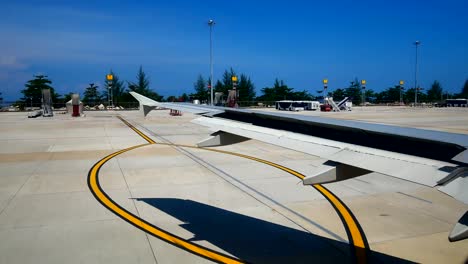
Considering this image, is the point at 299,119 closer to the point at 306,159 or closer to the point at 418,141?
the point at 418,141

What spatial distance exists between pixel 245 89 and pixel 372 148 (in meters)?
82.6

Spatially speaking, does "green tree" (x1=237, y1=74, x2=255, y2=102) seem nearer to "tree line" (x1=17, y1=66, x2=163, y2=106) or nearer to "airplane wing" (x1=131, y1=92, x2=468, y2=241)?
"tree line" (x1=17, y1=66, x2=163, y2=106)

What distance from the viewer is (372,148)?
12.9 ft

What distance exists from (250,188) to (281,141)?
5063mm

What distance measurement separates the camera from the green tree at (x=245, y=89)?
8469 centimetres

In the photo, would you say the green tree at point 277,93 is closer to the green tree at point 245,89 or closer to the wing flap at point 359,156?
the green tree at point 245,89

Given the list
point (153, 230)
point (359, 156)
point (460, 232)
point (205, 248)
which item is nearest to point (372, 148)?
point (359, 156)

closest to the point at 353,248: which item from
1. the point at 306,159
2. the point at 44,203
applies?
the point at 44,203

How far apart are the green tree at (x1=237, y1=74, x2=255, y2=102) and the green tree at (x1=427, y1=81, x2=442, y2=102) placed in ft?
184

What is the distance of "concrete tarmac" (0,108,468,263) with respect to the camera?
19.3ft

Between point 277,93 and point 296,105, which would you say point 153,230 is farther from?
point 277,93

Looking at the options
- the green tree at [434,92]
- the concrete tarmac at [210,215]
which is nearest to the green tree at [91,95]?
the concrete tarmac at [210,215]

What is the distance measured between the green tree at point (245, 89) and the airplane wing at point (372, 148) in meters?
78.8

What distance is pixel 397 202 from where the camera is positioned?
28.1 ft
